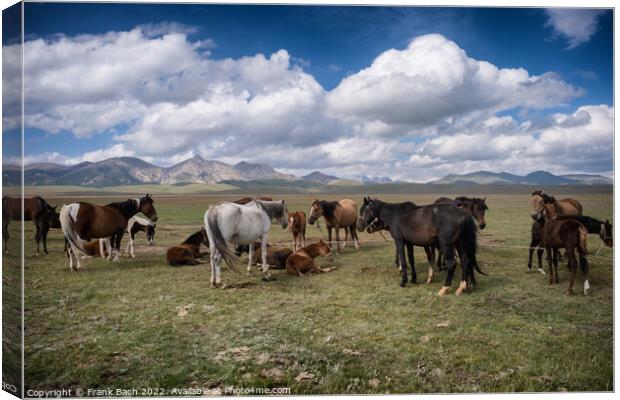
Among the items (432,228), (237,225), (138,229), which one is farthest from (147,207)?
(432,228)

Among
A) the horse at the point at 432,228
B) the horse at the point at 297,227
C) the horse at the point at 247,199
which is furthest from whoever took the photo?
the horse at the point at 297,227

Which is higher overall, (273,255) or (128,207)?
(128,207)

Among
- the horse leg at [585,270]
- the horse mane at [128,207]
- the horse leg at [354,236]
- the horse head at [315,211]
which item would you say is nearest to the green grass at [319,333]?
the horse leg at [585,270]

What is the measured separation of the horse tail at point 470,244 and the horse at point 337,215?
5.68ft

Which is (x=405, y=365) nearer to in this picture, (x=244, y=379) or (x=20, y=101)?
(x=244, y=379)

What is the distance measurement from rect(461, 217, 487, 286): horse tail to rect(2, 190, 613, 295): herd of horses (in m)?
0.01

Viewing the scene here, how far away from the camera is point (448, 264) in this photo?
5.56m

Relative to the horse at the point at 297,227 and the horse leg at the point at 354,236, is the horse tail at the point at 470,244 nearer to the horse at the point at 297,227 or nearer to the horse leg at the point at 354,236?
the horse leg at the point at 354,236

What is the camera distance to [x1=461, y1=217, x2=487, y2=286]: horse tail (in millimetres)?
5445

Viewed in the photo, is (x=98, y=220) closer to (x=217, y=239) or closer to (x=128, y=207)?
(x=128, y=207)

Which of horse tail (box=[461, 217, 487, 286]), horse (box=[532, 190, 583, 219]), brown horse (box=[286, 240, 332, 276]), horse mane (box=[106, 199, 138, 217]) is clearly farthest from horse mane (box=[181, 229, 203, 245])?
horse (box=[532, 190, 583, 219])

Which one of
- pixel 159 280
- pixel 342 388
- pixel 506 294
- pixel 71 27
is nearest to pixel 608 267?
pixel 506 294

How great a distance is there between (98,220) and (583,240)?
7358mm

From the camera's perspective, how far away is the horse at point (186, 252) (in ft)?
19.9
